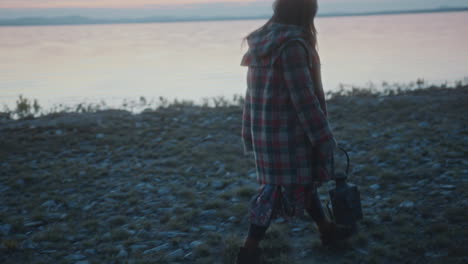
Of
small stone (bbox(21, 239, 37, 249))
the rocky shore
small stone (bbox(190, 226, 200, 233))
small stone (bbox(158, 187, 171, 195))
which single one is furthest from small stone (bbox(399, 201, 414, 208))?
small stone (bbox(21, 239, 37, 249))

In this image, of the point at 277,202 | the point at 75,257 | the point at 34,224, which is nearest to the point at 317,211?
the point at 277,202

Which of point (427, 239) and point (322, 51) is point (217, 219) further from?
point (322, 51)

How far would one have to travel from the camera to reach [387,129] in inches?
334

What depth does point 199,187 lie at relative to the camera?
21.4 feet

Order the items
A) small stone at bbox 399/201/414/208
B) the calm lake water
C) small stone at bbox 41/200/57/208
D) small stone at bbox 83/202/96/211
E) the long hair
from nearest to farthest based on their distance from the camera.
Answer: the long hair, small stone at bbox 399/201/414/208, small stone at bbox 83/202/96/211, small stone at bbox 41/200/57/208, the calm lake water

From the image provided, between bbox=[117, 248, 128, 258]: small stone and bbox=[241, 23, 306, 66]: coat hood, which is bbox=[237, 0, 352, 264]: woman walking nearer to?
bbox=[241, 23, 306, 66]: coat hood

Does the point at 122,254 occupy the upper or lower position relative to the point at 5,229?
lower

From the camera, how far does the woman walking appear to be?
11.8 feet

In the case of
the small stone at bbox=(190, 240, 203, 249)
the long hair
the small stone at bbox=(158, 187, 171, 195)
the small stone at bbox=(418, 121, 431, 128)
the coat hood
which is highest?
the long hair

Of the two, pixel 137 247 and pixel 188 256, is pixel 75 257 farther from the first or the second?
pixel 188 256

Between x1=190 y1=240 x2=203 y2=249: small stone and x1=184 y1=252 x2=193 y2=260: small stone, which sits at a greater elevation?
x1=190 y1=240 x2=203 y2=249: small stone

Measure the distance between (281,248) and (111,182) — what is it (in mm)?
3253

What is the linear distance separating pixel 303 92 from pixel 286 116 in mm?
245

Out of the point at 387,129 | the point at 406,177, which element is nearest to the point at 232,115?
the point at 387,129
